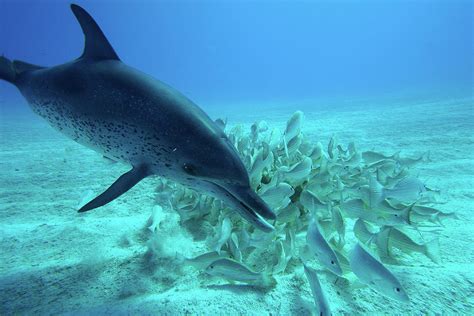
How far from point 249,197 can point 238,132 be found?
8.53 feet

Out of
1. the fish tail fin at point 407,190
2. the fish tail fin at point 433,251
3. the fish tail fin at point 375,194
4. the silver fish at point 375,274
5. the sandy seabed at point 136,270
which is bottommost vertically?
the sandy seabed at point 136,270

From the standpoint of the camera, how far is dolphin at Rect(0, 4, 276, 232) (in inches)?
75.5

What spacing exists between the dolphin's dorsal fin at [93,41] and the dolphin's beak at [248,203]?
171cm

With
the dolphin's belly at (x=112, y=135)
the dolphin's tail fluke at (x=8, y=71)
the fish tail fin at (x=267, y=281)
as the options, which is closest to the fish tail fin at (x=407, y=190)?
the fish tail fin at (x=267, y=281)

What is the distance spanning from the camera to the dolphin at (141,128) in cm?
192

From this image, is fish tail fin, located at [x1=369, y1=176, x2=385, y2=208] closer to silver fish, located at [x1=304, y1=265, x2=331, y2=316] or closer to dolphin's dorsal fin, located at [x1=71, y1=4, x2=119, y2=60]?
silver fish, located at [x1=304, y1=265, x2=331, y2=316]

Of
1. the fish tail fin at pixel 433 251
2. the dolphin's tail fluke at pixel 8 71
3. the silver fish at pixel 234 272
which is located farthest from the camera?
the dolphin's tail fluke at pixel 8 71

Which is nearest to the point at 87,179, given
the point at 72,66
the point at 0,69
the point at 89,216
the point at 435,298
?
the point at 89,216

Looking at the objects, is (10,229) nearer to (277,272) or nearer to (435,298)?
(277,272)

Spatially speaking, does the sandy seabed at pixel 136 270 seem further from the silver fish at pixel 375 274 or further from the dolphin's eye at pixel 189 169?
the dolphin's eye at pixel 189 169

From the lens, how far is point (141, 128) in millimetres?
2102

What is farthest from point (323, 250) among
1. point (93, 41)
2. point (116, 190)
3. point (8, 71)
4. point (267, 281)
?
point (8, 71)

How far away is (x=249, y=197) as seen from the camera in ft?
6.08

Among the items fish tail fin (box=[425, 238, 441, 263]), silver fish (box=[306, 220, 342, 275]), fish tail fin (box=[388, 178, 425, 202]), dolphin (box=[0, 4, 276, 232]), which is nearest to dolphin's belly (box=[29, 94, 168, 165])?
dolphin (box=[0, 4, 276, 232])
